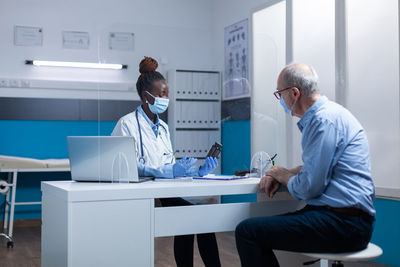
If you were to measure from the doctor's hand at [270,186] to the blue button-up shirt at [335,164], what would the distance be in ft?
0.72

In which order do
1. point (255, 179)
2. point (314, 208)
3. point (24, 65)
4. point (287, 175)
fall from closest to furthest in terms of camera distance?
point (314, 208) → point (287, 175) → point (255, 179) → point (24, 65)

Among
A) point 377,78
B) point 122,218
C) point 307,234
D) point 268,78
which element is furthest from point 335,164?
point 268,78

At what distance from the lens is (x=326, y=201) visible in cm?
193

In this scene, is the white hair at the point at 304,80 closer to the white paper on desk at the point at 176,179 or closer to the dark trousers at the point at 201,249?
the white paper on desk at the point at 176,179

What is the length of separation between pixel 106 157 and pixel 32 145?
345 cm

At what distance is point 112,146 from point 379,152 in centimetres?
177

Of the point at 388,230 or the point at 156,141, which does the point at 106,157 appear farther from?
the point at 388,230

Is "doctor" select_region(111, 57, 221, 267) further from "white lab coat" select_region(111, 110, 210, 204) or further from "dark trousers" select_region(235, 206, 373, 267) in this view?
"dark trousers" select_region(235, 206, 373, 267)

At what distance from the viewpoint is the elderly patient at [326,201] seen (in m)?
1.88

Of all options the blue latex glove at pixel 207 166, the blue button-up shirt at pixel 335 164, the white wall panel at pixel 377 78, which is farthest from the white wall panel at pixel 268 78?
the blue button-up shirt at pixel 335 164

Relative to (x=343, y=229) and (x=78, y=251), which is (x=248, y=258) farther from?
(x=78, y=251)

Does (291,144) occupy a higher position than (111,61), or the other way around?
(111,61)

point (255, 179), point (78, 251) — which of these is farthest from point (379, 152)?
point (78, 251)

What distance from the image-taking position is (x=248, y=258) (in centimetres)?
196
